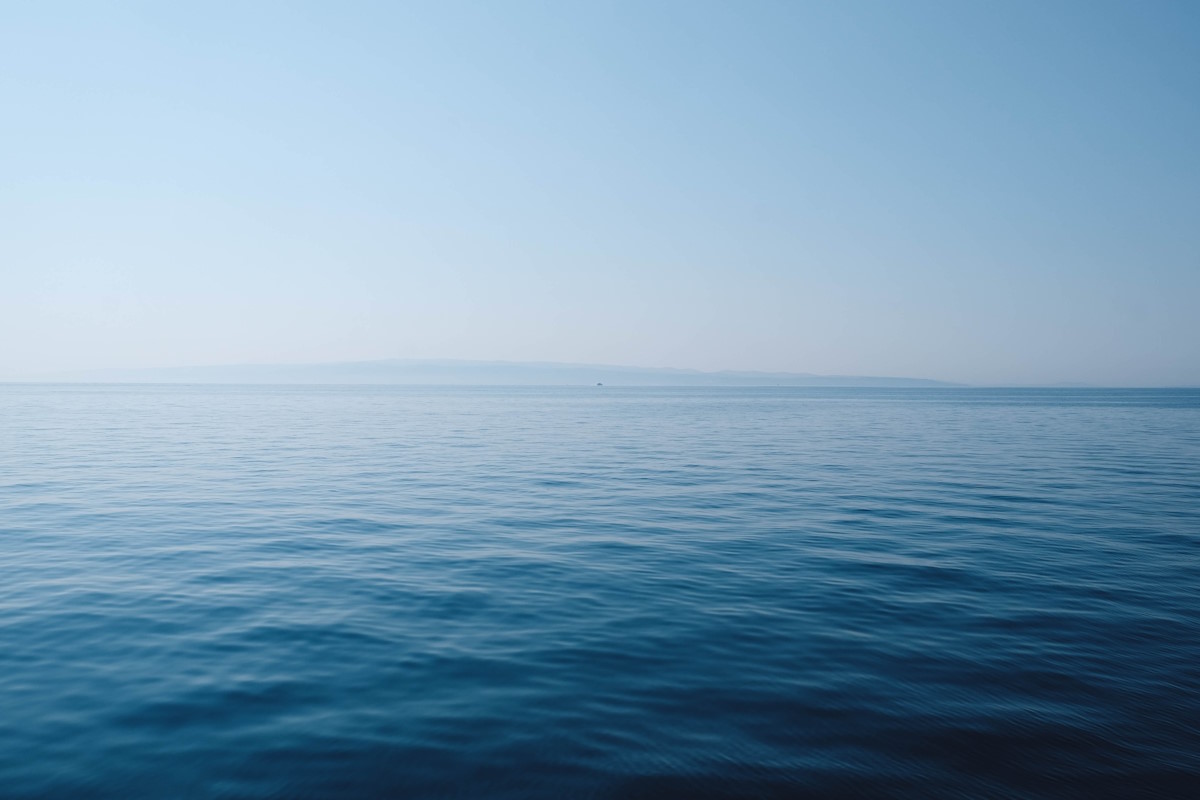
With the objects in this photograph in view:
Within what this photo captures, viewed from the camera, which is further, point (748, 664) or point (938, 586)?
point (938, 586)

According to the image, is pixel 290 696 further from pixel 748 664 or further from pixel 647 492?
pixel 647 492

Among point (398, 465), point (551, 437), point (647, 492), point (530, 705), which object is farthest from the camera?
point (551, 437)

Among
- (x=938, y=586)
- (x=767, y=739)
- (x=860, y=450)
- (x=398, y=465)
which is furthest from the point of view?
(x=860, y=450)

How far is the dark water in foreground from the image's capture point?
682cm

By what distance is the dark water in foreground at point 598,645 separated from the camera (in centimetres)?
682

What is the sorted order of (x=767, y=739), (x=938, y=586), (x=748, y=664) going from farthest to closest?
(x=938, y=586) → (x=748, y=664) → (x=767, y=739)

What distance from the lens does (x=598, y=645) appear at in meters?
9.99

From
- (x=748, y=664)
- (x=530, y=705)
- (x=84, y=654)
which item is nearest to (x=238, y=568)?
(x=84, y=654)

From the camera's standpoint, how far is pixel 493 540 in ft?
55.9

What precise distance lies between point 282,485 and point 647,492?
13244 mm

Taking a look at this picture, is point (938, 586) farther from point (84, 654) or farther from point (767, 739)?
point (84, 654)

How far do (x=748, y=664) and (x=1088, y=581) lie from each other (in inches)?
319

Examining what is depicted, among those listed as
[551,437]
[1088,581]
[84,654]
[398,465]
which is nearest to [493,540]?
[84,654]

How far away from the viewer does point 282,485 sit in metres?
26.5
